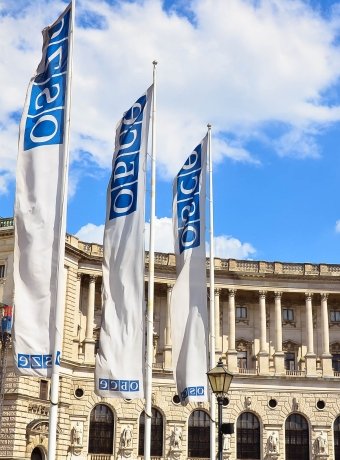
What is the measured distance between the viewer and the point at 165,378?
236 ft

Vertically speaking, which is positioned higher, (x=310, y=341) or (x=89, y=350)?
(x=310, y=341)

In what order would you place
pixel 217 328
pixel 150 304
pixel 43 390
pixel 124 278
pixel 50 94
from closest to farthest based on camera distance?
pixel 50 94 < pixel 124 278 < pixel 150 304 < pixel 43 390 < pixel 217 328

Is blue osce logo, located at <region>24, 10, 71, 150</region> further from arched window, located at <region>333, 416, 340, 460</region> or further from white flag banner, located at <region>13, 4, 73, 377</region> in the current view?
arched window, located at <region>333, 416, 340, 460</region>

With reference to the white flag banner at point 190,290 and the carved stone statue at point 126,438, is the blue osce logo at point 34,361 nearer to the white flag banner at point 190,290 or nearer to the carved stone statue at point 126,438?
the white flag banner at point 190,290

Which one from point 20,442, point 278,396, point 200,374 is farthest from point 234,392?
point 200,374

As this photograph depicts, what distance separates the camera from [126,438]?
6844 cm

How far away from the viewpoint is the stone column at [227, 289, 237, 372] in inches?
2932

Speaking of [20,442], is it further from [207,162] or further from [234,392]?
[207,162]

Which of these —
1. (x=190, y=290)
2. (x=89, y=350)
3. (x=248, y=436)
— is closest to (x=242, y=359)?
(x=248, y=436)

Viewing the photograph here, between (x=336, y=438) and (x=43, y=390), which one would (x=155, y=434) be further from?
(x=336, y=438)

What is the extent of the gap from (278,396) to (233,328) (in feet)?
25.6

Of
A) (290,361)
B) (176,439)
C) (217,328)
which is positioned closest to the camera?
(176,439)

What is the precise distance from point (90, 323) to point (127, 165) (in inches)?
1518

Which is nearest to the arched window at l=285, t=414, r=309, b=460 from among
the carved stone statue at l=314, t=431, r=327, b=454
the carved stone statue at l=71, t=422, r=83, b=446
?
the carved stone statue at l=314, t=431, r=327, b=454
